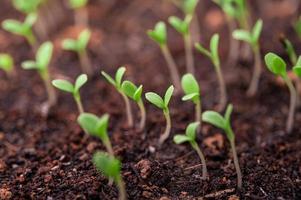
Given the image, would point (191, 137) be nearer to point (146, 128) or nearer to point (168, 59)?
point (146, 128)

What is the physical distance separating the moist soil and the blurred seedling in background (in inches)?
1.5

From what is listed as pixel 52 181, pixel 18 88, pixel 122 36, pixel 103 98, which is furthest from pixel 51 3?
pixel 52 181

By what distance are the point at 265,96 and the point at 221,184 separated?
1.90ft

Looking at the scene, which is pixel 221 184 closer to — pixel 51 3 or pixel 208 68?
pixel 208 68

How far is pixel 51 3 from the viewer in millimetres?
2420

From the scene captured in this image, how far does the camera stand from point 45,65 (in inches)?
65.9

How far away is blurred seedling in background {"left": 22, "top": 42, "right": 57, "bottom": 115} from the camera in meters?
1.67

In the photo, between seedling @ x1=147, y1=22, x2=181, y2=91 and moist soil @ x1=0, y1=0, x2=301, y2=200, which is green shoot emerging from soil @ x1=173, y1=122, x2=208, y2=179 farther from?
seedling @ x1=147, y1=22, x2=181, y2=91

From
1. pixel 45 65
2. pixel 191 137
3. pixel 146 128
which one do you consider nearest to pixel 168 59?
pixel 146 128

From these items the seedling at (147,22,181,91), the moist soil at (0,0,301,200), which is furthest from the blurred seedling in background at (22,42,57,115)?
the seedling at (147,22,181,91)

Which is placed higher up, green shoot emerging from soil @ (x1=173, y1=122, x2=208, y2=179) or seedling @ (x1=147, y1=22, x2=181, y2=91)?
seedling @ (x1=147, y1=22, x2=181, y2=91)

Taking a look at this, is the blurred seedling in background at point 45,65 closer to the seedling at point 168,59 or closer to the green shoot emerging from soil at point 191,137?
the seedling at point 168,59

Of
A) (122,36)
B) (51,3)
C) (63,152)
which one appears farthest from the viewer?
(51,3)

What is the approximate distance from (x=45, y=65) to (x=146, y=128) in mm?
441
